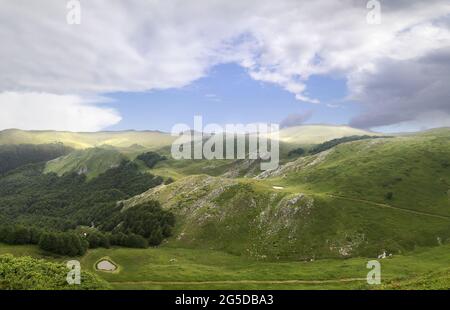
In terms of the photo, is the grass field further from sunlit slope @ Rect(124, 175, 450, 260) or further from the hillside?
the hillside

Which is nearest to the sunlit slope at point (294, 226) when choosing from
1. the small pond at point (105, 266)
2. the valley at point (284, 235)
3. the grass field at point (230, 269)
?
the valley at point (284, 235)

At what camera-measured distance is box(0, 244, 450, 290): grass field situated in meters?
103

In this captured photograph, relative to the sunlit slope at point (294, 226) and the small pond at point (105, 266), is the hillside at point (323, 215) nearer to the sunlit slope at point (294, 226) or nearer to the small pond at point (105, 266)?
the sunlit slope at point (294, 226)

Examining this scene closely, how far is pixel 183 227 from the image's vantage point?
162125 mm

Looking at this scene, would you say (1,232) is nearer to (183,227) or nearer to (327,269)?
(183,227)

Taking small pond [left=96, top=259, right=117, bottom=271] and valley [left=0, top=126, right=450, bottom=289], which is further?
small pond [left=96, top=259, right=117, bottom=271]

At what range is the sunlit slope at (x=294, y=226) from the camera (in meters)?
137

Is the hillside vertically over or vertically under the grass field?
over

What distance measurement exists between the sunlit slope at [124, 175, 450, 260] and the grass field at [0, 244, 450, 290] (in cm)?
663

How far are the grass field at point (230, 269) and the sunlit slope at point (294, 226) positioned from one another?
663 cm

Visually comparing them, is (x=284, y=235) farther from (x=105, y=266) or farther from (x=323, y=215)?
(x=105, y=266)

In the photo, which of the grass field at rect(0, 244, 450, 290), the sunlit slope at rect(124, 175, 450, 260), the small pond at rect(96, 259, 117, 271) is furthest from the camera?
the sunlit slope at rect(124, 175, 450, 260)

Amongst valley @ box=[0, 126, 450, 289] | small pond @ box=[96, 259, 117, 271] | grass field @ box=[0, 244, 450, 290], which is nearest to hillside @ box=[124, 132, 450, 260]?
valley @ box=[0, 126, 450, 289]
